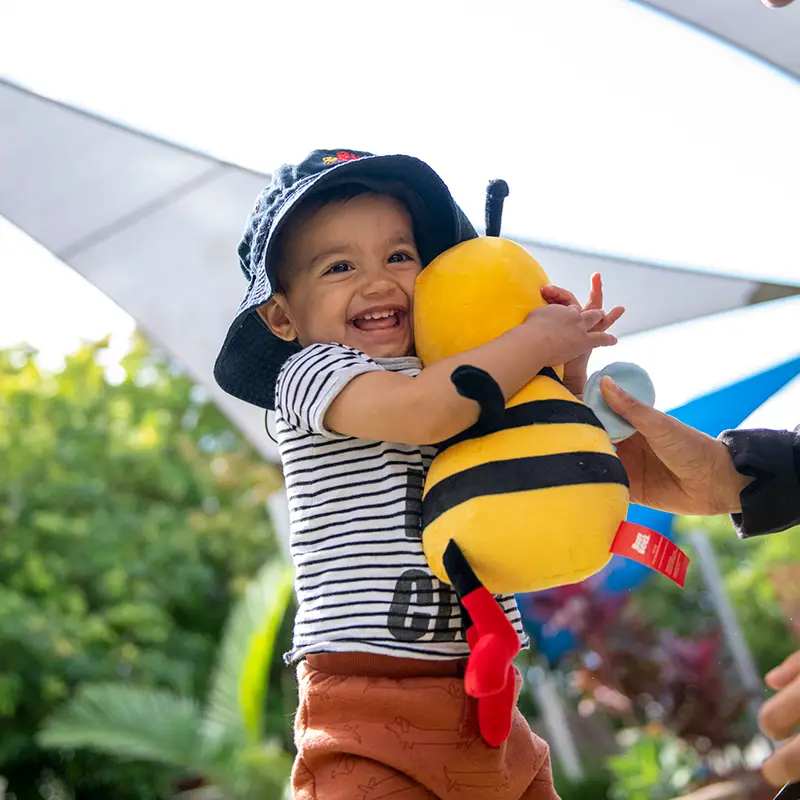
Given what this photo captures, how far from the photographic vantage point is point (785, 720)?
2.77ft

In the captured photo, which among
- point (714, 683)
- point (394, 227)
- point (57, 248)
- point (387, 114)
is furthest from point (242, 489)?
point (394, 227)

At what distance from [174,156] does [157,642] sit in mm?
5335

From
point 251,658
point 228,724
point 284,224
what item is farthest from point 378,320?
point 228,724

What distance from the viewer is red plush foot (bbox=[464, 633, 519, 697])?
0.90 metres

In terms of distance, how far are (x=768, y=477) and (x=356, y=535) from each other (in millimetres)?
541

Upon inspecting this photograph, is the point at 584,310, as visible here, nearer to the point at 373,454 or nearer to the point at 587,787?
the point at 373,454

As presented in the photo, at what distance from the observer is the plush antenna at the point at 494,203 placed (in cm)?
118

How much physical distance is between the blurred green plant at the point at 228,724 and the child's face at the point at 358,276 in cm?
375

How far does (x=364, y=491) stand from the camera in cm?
106

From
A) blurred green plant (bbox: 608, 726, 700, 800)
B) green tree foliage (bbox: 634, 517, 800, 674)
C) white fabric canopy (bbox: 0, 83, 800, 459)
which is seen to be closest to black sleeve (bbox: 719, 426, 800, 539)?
white fabric canopy (bbox: 0, 83, 800, 459)

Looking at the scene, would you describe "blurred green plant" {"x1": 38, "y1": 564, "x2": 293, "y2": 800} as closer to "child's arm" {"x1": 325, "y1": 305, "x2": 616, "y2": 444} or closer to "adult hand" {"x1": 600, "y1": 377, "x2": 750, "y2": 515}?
"adult hand" {"x1": 600, "y1": 377, "x2": 750, "y2": 515}

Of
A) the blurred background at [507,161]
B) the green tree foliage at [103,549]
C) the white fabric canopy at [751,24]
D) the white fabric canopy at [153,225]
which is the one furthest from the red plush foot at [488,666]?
the green tree foliage at [103,549]

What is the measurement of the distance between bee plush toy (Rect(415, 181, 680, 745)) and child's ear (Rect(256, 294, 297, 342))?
259 mm

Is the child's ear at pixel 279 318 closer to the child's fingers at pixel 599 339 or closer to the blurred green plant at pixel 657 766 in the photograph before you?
the child's fingers at pixel 599 339
